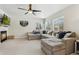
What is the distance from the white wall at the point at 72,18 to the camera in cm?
291

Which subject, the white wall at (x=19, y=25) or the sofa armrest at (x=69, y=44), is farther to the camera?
the white wall at (x=19, y=25)

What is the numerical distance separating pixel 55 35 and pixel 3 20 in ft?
4.37

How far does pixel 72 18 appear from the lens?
2.98 meters

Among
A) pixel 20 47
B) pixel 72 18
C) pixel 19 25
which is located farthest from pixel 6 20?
pixel 72 18

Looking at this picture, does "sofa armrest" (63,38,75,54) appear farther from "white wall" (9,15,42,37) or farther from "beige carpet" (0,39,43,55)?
"white wall" (9,15,42,37)

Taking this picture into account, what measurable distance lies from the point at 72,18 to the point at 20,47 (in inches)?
58.7

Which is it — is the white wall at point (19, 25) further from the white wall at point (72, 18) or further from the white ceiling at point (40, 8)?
the white wall at point (72, 18)

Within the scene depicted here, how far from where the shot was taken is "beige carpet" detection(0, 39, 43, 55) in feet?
9.53

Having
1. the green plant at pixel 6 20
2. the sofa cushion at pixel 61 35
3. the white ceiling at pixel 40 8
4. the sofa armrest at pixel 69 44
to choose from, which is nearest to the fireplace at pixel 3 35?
the green plant at pixel 6 20

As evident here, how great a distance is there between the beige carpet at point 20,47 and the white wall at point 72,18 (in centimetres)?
86

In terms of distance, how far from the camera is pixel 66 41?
9.44 ft

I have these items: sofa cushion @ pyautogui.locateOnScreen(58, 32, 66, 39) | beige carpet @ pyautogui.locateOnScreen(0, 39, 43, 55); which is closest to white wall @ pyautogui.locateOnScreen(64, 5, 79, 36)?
sofa cushion @ pyautogui.locateOnScreen(58, 32, 66, 39)

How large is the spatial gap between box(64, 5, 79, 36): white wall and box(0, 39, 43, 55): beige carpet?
858mm
